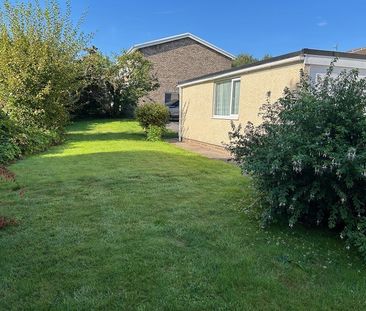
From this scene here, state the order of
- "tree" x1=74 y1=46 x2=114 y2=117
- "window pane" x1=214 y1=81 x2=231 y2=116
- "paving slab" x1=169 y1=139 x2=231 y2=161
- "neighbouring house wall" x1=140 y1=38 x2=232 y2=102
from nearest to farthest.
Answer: "paving slab" x1=169 y1=139 x2=231 y2=161, "window pane" x1=214 y1=81 x2=231 y2=116, "tree" x1=74 y1=46 x2=114 y2=117, "neighbouring house wall" x1=140 y1=38 x2=232 y2=102

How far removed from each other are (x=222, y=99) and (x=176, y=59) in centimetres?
1678

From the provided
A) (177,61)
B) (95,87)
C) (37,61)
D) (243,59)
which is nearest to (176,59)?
(177,61)

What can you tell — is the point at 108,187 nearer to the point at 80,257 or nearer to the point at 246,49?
the point at 80,257

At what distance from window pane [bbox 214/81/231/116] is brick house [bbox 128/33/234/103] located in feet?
46.9

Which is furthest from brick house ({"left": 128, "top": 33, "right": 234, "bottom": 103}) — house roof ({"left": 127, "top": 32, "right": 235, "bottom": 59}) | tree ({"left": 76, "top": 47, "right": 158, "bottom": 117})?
tree ({"left": 76, "top": 47, "right": 158, "bottom": 117})

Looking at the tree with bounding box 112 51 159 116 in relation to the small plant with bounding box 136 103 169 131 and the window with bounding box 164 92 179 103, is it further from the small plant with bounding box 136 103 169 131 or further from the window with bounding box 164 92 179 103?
the small plant with bounding box 136 103 169 131

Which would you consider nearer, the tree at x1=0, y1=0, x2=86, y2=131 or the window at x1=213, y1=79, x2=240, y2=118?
the window at x1=213, y1=79, x2=240, y2=118

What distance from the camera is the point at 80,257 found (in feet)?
12.1

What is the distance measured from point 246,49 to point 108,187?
3834cm

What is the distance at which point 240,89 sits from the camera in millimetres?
11305

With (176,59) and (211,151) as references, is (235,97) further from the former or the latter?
(176,59)

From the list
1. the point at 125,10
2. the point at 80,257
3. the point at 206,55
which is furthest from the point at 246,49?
the point at 80,257

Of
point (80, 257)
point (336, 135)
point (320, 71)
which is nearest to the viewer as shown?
point (80, 257)

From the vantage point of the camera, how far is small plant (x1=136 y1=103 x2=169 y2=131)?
16.7 metres
